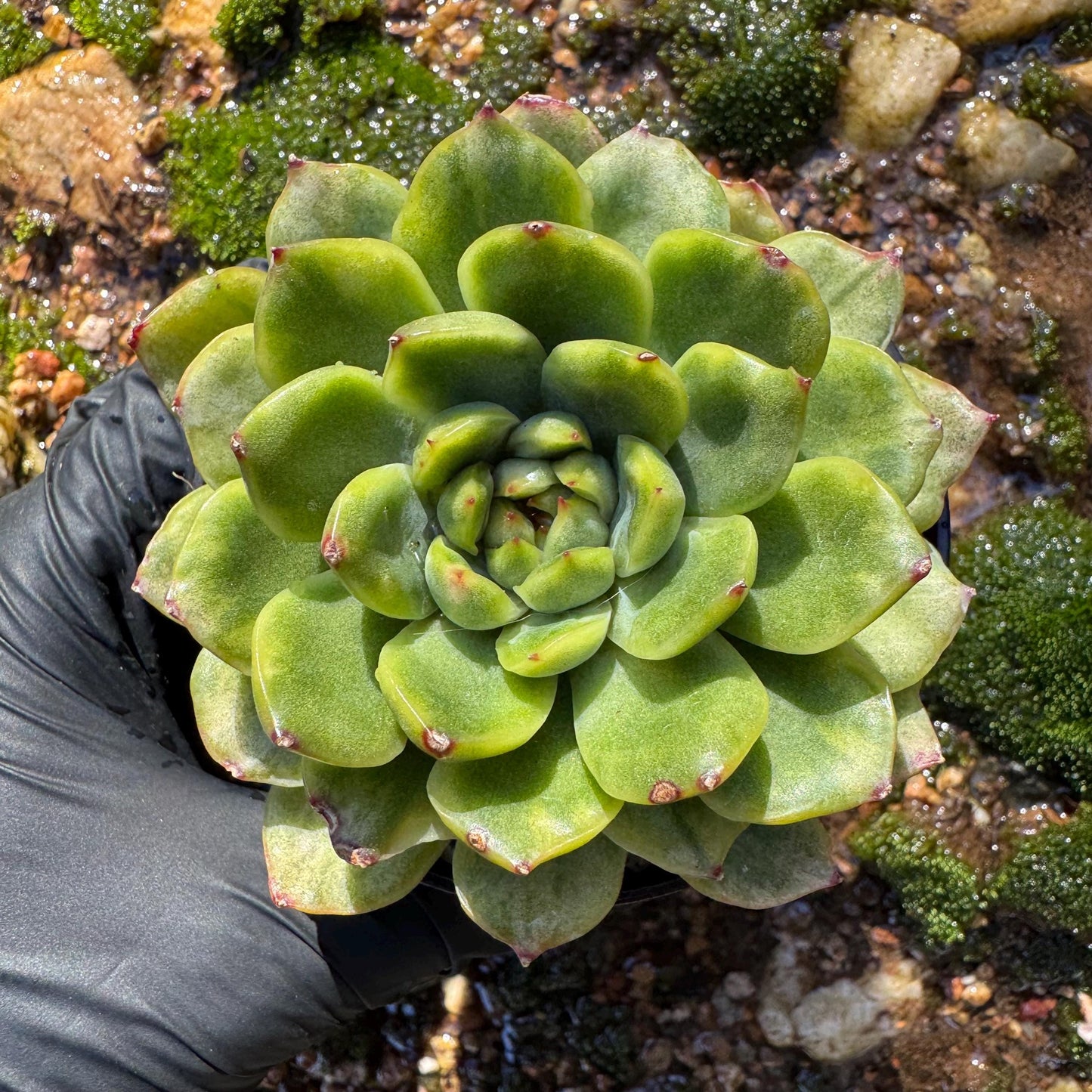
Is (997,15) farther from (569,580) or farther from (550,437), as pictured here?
(569,580)

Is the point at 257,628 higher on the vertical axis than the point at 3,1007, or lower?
higher

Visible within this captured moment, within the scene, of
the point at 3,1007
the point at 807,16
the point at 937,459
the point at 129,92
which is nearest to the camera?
the point at 937,459

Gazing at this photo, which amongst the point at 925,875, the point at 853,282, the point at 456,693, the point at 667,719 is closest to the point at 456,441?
the point at 456,693

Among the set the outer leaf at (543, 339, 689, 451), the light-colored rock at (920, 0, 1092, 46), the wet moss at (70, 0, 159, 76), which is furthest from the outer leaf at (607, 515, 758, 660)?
the wet moss at (70, 0, 159, 76)

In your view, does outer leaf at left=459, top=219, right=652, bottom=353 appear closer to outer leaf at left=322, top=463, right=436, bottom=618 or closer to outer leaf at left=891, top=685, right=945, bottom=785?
outer leaf at left=322, top=463, right=436, bottom=618

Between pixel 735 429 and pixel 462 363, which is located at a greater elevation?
pixel 462 363

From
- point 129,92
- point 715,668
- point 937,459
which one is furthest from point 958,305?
point 129,92

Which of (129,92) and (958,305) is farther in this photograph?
(129,92)

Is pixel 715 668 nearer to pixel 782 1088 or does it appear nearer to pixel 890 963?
pixel 890 963
